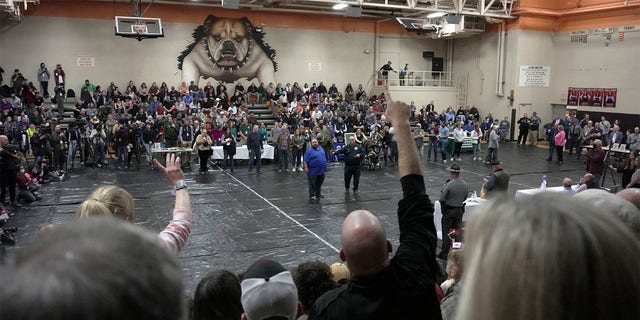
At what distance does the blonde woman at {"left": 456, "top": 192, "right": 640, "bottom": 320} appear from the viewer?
95cm

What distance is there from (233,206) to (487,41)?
21.5m

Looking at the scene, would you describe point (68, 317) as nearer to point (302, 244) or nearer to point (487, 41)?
point (302, 244)

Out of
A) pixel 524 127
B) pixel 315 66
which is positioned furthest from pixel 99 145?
pixel 524 127

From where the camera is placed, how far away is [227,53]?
87.6ft

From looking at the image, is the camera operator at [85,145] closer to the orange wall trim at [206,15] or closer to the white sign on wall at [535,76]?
the orange wall trim at [206,15]

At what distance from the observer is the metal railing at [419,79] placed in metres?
29.7

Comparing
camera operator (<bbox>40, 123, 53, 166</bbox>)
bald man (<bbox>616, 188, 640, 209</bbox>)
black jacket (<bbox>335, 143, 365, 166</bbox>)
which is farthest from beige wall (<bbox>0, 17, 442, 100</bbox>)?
bald man (<bbox>616, 188, 640, 209</bbox>)

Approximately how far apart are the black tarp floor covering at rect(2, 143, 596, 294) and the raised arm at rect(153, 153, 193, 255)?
359cm

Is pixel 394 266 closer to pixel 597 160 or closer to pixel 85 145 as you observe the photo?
pixel 597 160

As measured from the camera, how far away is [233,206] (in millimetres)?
12070

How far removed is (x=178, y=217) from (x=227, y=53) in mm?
24981

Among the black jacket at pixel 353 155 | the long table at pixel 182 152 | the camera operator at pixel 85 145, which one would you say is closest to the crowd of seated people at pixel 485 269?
the black jacket at pixel 353 155

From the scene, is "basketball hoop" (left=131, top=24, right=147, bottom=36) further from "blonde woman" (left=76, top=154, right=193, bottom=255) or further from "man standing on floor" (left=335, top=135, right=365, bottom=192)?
"blonde woman" (left=76, top=154, right=193, bottom=255)

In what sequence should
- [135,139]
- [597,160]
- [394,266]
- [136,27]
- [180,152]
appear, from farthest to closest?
[136,27] → [135,139] → [180,152] → [597,160] → [394,266]
